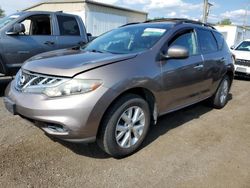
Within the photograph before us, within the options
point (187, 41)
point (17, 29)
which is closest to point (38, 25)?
point (17, 29)

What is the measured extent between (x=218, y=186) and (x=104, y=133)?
135 cm

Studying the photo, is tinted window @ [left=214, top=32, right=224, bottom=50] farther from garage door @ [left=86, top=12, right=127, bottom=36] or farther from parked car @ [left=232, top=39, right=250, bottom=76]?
garage door @ [left=86, top=12, right=127, bottom=36]

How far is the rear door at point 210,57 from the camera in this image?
16.0 ft

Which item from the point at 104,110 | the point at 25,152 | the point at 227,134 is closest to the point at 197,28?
the point at 227,134

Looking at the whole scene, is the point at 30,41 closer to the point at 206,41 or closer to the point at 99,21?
the point at 206,41

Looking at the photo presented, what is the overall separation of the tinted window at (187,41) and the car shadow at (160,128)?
4.00 feet

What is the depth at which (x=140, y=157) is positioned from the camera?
11.6 feet

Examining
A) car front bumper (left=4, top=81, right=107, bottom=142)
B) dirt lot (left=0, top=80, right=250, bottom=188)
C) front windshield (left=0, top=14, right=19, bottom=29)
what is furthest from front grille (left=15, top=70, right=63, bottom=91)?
front windshield (left=0, top=14, right=19, bottom=29)

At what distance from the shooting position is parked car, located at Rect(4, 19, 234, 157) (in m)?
2.99

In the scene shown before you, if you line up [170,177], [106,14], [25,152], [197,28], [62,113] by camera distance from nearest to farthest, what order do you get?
[62,113], [170,177], [25,152], [197,28], [106,14]

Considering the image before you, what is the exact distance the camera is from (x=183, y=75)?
4.16 m

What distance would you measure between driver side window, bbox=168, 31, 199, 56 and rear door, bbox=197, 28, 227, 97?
0.70 ft

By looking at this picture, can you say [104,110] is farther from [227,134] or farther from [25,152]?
[227,134]

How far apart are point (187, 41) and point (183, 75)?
26.5 inches
